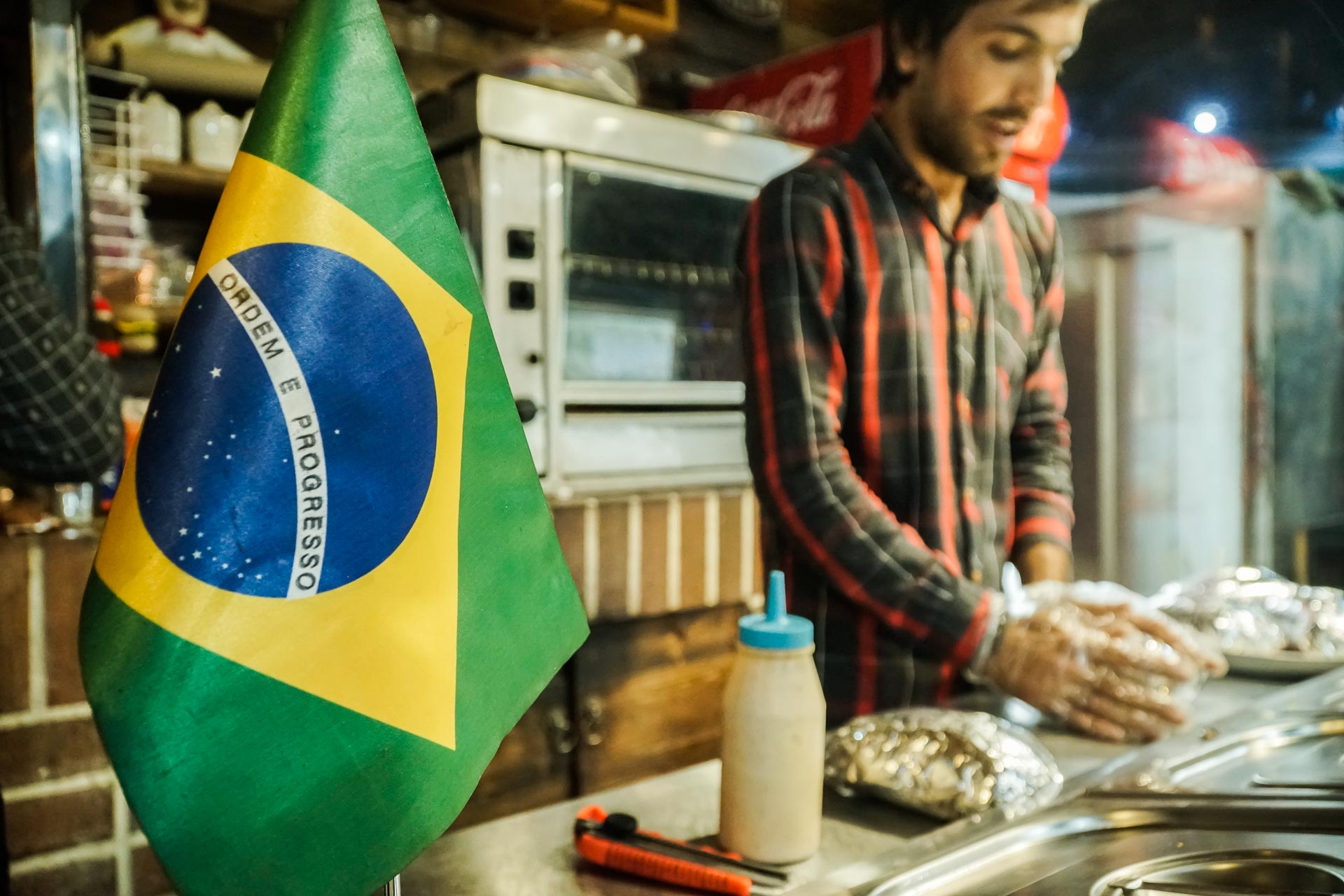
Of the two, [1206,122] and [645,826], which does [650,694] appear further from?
[1206,122]

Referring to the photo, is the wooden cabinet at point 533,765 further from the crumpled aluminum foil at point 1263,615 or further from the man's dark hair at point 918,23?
the man's dark hair at point 918,23

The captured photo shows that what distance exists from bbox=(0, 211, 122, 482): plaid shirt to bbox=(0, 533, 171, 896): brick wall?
0.19 m

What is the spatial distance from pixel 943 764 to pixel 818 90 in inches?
84.0

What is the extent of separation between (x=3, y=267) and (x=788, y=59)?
2.03m

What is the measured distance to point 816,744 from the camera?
0.63 meters

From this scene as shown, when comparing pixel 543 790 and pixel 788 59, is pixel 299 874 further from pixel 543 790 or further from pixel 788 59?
pixel 788 59

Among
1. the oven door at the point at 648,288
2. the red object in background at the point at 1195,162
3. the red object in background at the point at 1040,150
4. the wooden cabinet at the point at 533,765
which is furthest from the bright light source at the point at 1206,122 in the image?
the wooden cabinet at the point at 533,765

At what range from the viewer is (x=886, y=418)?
118 cm

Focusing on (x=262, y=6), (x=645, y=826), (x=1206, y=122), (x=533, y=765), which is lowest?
(x=533, y=765)

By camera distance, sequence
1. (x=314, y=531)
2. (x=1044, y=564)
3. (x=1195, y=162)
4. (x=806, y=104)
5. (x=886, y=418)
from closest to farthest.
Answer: (x=314, y=531) → (x=886, y=418) → (x=1044, y=564) → (x=1195, y=162) → (x=806, y=104)

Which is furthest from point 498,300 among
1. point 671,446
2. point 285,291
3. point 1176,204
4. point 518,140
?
point 1176,204

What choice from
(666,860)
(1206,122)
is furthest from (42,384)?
(1206,122)

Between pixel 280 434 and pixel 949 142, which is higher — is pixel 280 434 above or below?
below

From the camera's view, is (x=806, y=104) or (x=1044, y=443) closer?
(x=1044, y=443)
